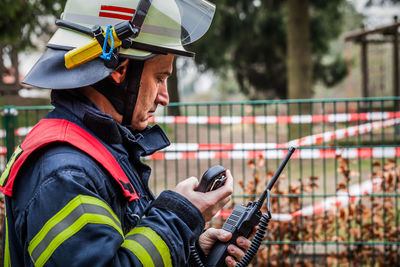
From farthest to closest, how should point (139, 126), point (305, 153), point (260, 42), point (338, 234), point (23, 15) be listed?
1. point (260, 42)
2. point (23, 15)
3. point (338, 234)
4. point (305, 153)
5. point (139, 126)

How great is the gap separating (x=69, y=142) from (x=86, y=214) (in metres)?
0.23

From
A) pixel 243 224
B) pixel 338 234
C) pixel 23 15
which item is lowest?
pixel 338 234

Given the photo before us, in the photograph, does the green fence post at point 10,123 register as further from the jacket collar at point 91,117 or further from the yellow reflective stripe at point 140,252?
the yellow reflective stripe at point 140,252

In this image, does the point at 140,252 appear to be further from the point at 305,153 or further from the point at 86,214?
the point at 305,153

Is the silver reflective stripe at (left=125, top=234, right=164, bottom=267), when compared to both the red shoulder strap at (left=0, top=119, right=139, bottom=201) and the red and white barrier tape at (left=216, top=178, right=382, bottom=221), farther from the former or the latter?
the red and white barrier tape at (left=216, top=178, right=382, bottom=221)

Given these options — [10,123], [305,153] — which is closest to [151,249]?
[305,153]

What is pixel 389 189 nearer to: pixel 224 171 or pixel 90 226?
pixel 224 171

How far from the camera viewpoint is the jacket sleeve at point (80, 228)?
1270mm

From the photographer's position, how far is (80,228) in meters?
1.28

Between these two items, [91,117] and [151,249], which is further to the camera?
[91,117]

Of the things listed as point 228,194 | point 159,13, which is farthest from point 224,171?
point 159,13

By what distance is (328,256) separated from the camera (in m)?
4.69

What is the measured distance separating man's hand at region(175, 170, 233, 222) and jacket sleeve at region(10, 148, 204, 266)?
0.37 feet

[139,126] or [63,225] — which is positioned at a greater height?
[139,126]
